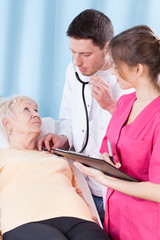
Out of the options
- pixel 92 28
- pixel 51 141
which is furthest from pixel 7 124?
pixel 92 28

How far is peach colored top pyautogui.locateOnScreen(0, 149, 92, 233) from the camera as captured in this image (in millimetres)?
1379

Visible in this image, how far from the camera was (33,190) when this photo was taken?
150 cm

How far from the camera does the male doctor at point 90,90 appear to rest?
168cm

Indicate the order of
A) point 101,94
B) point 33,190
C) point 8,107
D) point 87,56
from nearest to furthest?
point 33,190, point 101,94, point 87,56, point 8,107

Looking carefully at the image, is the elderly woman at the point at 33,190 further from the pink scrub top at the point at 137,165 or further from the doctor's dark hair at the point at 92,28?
the doctor's dark hair at the point at 92,28

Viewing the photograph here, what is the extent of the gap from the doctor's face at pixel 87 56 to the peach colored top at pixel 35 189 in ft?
1.65

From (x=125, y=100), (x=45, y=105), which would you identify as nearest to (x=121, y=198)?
(x=125, y=100)

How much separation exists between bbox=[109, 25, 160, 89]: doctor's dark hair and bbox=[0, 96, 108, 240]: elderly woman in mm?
647

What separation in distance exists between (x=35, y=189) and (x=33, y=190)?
11 millimetres

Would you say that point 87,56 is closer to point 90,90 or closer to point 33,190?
point 90,90

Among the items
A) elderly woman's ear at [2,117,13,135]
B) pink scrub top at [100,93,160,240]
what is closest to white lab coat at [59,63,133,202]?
elderly woman's ear at [2,117,13,135]

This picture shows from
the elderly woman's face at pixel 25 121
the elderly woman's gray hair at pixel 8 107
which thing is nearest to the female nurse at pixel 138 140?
the elderly woman's face at pixel 25 121

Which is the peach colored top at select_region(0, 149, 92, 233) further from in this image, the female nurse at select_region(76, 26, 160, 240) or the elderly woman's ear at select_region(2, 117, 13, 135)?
the female nurse at select_region(76, 26, 160, 240)

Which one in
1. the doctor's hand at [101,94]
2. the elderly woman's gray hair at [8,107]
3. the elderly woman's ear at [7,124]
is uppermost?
the doctor's hand at [101,94]
